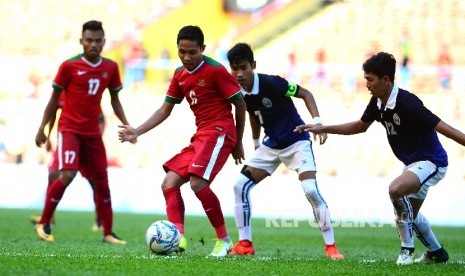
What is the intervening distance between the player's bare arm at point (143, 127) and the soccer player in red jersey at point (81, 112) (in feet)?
5.85

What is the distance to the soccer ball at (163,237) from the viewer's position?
26.1 ft

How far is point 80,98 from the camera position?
10.6 metres

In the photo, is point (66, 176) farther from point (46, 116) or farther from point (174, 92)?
point (174, 92)

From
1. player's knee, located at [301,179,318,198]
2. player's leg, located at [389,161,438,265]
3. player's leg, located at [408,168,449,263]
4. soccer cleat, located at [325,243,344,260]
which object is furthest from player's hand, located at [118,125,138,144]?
player's leg, located at [408,168,449,263]

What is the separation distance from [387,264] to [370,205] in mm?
11221

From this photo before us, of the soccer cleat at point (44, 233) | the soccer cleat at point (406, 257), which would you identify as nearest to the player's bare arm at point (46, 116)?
the soccer cleat at point (44, 233)

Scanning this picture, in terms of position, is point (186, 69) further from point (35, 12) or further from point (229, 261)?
point (35, 12)

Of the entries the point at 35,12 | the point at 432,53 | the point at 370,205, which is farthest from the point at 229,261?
the point at 35,12

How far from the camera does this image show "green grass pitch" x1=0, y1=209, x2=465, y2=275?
6852mm

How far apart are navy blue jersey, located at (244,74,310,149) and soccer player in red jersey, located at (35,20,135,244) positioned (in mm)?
1952

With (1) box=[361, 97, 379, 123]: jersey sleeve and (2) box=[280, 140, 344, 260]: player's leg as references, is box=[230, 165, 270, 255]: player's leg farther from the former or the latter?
(1) box=[361, 97, 379, 123]: jersey sleeve

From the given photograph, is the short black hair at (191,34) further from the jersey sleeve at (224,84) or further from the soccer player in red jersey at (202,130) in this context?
the jersey sleeve at (224,84)

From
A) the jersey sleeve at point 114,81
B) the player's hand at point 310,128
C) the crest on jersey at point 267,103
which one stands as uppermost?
the jersey sleeve at point 114,81

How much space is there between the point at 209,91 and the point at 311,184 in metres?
1.49
